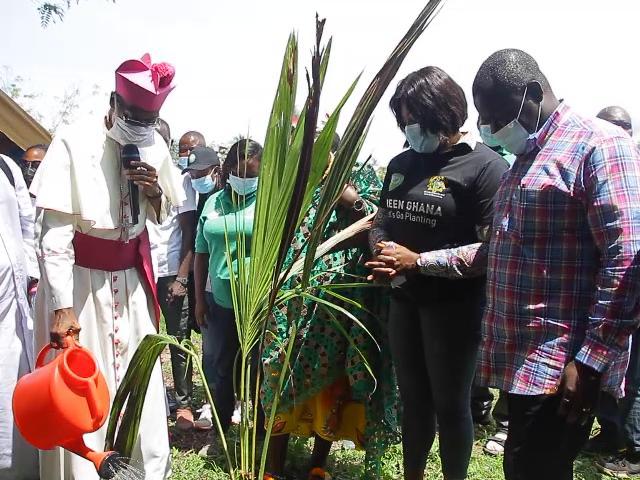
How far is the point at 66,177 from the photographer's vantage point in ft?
8.83

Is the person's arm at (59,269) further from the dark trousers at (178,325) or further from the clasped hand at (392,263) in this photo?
the dark trousers at (178,325)

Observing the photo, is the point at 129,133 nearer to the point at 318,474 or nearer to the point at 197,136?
the point at 318,474

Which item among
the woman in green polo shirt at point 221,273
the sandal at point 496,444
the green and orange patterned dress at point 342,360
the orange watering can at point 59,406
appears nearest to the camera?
the orange watering can at point 59,406

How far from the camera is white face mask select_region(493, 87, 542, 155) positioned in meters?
2.10

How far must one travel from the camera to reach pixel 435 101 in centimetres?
263

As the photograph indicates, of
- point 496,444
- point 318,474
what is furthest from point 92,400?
point 496,444

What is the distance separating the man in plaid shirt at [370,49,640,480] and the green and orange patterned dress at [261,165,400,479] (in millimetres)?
936

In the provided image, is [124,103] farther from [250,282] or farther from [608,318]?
[608,318]

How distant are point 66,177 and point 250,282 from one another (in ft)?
3.99

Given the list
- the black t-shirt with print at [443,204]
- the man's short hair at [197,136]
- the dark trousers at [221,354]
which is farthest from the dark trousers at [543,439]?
the man's short hair at [197,136]

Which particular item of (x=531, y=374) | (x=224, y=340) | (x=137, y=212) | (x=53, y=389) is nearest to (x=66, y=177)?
(x=137, y=212)

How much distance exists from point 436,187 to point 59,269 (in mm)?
1557

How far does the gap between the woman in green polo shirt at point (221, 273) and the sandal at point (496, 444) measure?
152 centimetres

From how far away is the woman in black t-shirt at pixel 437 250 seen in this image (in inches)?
104
